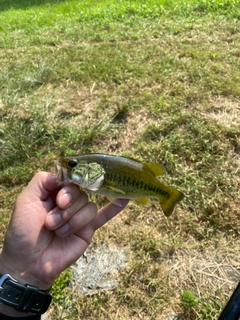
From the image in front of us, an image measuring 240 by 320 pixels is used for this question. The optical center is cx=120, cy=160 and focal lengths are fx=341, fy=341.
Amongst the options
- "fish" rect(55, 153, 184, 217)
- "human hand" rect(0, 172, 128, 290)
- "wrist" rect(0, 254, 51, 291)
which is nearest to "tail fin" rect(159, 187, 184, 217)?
"fish" rect(55, 153, 184, 217)

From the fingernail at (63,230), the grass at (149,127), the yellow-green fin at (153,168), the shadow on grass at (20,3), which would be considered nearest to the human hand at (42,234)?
the fingernail at (63,230)

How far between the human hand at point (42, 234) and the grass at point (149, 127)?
1008 mm

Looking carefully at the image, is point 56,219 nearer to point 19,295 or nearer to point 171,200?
point 19,295

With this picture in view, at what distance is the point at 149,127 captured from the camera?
4.36 meters

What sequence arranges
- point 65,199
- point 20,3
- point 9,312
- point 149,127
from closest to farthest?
point 65,199 → point 9,312 → point 149,127 → point 20,3

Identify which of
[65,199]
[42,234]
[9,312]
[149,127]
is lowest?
[149,127]

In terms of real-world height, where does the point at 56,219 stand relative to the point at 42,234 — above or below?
above

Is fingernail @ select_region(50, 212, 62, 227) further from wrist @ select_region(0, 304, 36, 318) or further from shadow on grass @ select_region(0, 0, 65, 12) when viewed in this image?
shadow on grass @ select_region(0, 0, 65, 12)

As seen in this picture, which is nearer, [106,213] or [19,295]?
[19,295]

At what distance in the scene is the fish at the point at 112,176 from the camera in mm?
1905

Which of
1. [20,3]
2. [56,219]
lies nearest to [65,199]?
[56,219]

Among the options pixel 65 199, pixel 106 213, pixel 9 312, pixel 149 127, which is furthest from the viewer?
pixel 149 127

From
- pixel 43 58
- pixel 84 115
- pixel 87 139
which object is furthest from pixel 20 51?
pixel 87 139

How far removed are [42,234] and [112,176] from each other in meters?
0.60
